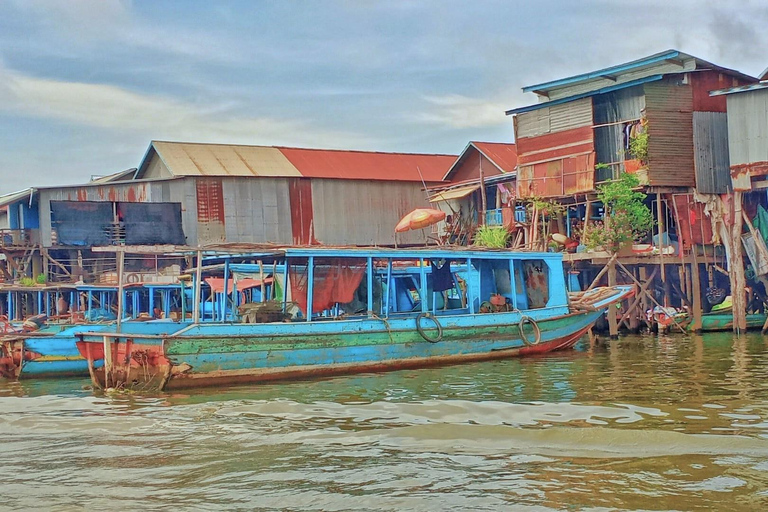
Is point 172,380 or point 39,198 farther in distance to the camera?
point 39,198

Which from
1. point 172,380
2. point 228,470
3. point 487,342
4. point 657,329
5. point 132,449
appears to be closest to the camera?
point 228,470

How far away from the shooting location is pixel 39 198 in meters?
32.6

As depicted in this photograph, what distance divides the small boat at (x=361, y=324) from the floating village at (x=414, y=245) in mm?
36

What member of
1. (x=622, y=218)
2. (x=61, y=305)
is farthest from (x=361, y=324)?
(x=61, y=305)

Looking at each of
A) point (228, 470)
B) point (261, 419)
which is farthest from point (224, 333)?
point (228, 470)

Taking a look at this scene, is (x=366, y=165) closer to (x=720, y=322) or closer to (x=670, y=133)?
(x=670, y=133)

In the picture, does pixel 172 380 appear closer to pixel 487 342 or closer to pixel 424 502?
pixel 487 342

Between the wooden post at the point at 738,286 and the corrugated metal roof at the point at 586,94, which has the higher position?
the corrugated metal roof at the point at 586,94

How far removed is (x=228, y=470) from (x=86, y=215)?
25816 millimetres

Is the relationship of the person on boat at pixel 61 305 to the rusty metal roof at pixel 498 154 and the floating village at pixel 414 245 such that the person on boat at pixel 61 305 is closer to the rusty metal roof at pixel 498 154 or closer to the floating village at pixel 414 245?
the floating village at pixel 414 245

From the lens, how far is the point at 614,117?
901 inches

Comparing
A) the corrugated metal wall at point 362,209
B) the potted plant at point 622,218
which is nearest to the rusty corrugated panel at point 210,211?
the corrugated metal wall at point 362,209

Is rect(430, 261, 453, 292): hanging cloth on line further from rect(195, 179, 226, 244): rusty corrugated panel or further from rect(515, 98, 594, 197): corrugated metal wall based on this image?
rect(195, 179, 226, 244): rusty corrugated panel

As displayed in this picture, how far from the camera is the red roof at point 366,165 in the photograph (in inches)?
1352
